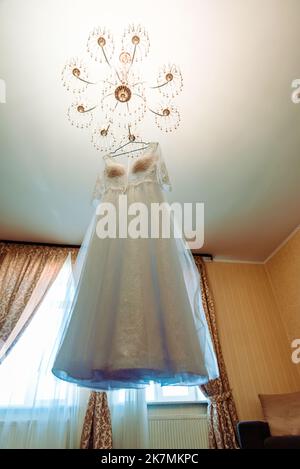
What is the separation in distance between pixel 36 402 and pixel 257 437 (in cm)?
188

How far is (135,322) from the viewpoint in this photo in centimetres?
105

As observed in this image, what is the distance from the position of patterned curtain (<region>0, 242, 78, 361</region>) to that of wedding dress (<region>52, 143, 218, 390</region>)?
1.93 metres

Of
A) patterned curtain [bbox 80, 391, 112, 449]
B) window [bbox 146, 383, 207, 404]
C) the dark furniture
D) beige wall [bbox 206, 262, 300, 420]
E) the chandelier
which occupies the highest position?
the chandelier

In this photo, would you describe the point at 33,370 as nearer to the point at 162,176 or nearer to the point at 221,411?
the point at 221,411

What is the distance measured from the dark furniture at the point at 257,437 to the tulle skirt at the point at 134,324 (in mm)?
1307

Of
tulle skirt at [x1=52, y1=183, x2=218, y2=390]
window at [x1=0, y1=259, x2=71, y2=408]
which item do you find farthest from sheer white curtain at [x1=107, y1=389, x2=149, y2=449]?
tulle skirt at [x1=52, y1=183, x2=218, y2=390]

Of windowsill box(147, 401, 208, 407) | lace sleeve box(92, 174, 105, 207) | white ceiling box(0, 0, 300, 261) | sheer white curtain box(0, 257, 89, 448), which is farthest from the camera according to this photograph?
windowsill box(147, 401, 208, 407)

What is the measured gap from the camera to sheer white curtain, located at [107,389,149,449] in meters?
2.39

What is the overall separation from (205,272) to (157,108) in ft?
7.42

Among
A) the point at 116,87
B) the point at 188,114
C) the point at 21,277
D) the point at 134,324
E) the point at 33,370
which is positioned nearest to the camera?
the point at 134,324

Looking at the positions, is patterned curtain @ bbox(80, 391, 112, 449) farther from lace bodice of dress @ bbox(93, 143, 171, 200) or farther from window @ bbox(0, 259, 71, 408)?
lace bodice of dress @ bbox(93, 143, 171, 200)

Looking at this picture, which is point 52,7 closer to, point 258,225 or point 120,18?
point 120,18

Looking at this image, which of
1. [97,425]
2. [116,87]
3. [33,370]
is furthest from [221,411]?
[116,87]
